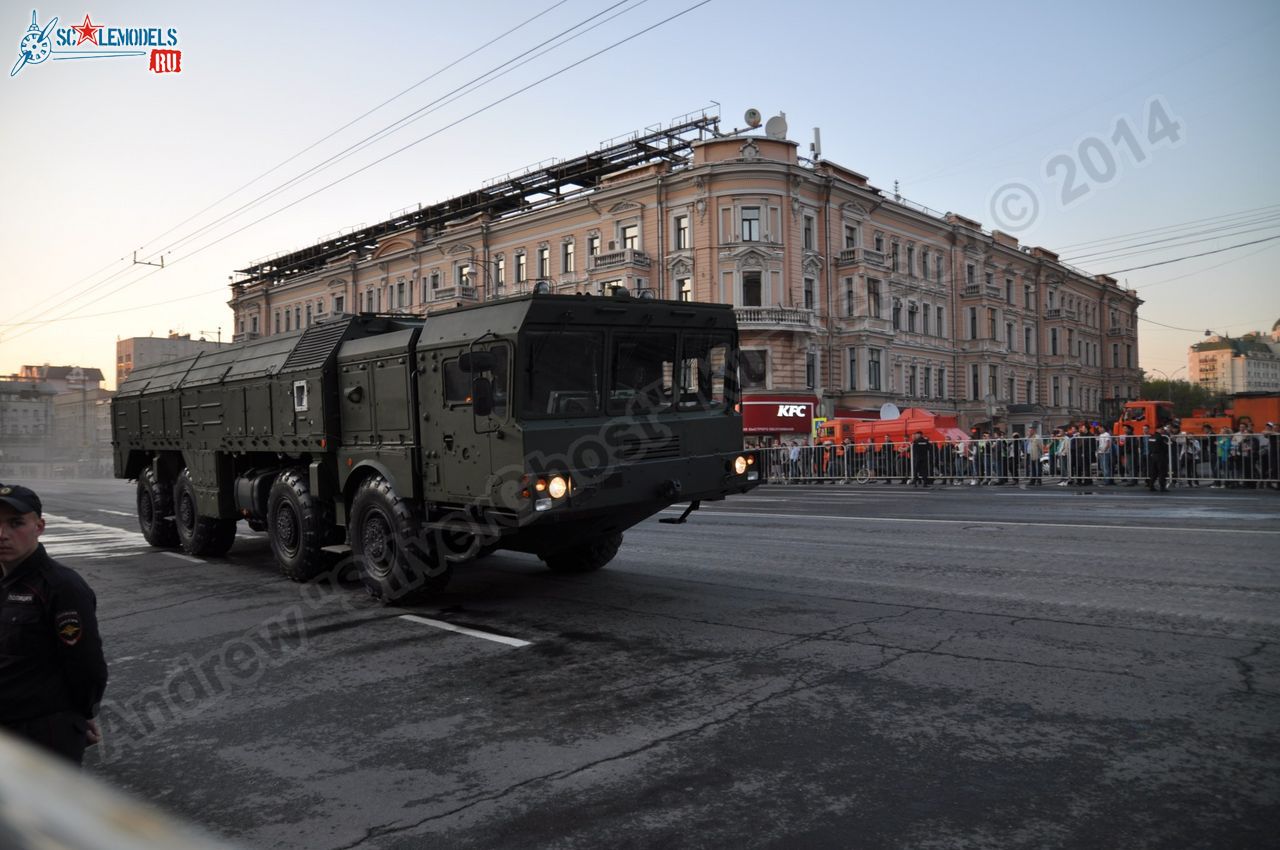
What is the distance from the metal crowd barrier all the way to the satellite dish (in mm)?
19367

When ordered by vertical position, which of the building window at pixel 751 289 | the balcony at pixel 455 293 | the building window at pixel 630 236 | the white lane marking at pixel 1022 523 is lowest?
the white lane marking at pixel 1022 523

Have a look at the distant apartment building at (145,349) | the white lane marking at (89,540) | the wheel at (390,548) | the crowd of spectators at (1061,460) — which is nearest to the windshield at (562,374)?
the wheel at (390,548)

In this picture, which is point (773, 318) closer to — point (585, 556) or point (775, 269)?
point (775, 269)

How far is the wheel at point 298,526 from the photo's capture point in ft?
31.6

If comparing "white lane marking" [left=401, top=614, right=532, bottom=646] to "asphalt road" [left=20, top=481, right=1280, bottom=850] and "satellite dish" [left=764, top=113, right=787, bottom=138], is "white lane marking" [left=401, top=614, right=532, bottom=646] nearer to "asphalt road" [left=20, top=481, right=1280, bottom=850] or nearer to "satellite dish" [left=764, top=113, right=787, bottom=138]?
"asphalt road" [left=20, top=481, right=1280, bottom=850]

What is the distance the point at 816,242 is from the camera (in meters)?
47.6

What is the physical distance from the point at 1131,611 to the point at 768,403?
1481 inches

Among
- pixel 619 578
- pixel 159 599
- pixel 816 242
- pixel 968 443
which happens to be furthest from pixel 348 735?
pixel 816 242

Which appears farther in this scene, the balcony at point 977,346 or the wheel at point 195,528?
the balcony at point 977,346

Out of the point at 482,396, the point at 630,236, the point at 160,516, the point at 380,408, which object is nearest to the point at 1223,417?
the point at 630,236

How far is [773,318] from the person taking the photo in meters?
45.1

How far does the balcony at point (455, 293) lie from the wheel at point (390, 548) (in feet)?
155

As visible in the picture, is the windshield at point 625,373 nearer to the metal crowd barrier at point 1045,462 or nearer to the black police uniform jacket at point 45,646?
the black police uniform jacket at point 45,646

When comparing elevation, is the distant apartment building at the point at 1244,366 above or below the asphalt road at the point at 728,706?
above
